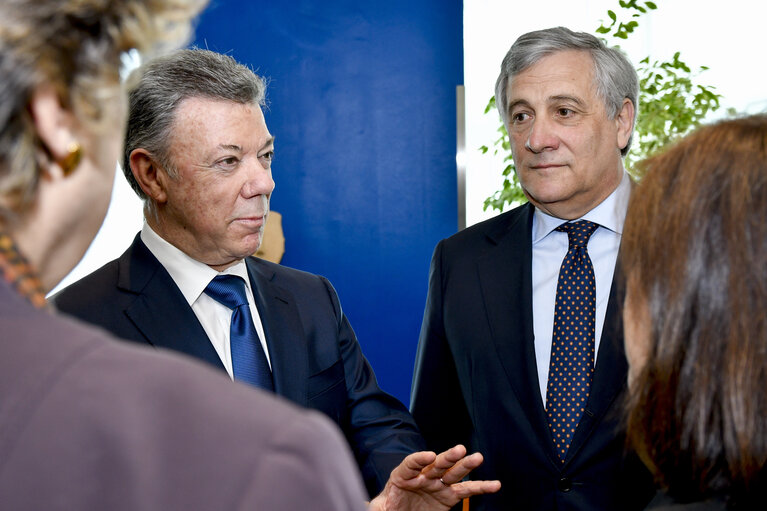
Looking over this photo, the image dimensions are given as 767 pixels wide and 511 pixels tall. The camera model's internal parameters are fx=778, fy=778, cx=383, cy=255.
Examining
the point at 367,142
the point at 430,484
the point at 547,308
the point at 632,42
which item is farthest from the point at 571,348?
the point at 632,42

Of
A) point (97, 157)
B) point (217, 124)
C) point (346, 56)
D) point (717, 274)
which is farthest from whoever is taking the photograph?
point (346, 56)

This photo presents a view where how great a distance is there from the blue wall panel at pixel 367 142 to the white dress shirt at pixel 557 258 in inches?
68.0

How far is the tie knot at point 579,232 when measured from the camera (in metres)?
2.21

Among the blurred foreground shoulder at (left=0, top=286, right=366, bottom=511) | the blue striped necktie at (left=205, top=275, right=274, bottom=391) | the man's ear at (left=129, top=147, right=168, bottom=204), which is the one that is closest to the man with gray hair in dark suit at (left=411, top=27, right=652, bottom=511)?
the blue striped necktie at (left=205, top=275, right=274, bottom=391)

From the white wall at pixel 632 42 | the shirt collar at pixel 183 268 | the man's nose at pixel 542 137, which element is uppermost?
the white wall at pixel 632 42

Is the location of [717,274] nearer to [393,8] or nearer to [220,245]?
[220,245]

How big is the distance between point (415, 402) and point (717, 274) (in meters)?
1.48

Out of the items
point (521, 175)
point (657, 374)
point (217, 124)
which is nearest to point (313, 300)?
point (217, 124)

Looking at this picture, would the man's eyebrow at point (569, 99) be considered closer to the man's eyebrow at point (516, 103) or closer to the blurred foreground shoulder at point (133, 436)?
the man's eyebrow at point (516, 103)

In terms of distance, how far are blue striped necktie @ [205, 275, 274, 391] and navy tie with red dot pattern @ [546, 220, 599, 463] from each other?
0.76 meters

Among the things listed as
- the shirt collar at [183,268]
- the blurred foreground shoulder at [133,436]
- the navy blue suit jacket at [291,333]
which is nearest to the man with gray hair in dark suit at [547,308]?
the navy blue suit jacket at [291,333]

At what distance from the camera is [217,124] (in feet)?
6.40

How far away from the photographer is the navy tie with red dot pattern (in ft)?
6.75

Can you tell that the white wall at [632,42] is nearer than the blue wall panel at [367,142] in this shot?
No
